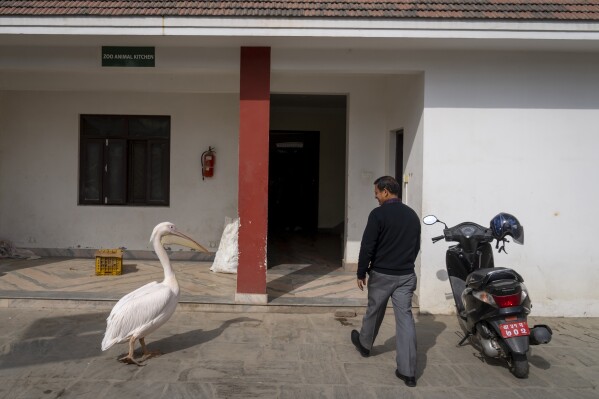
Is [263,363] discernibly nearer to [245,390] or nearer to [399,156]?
[245,390]

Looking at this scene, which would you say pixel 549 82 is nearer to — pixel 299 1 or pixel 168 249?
pixel 299 1

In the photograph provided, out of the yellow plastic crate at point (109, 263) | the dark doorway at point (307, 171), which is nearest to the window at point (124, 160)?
the yellow plastic crate at point (109, 263)

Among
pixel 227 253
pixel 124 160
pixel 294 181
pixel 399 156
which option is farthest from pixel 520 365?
pixel 294 181

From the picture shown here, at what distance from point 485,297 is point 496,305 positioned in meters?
0.14

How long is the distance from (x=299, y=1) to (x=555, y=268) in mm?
4773

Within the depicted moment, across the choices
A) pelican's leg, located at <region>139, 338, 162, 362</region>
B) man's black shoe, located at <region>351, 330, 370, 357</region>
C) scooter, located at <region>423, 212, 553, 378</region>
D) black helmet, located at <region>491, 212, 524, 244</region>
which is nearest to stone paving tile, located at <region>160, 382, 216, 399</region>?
pelican's leg, located at <region>139, 338, 162, 362</region>

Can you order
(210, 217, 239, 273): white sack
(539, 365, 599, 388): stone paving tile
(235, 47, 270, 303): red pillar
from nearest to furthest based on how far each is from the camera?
(539, 365, 599, 388): stone paving tile → (235, 47, 270, 303): red pillar → (210, 217, 239, 273): white sack

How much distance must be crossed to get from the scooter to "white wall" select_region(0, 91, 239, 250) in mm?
5550

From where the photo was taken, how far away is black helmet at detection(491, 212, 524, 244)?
5984mm

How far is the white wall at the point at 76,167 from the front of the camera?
1055 centimetres

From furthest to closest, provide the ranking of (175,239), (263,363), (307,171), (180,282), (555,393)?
(307,171) → (180,282) → (175,239) → (263,363) → (555,393)

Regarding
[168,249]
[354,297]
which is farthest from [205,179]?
[354,297]

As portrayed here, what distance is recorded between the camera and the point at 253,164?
24.2 ft

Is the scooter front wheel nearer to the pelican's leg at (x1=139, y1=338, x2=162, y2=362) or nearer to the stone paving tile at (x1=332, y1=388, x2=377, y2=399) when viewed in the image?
the stone paving tile at (x1=332, y1=388, x2=377, y2=399)
